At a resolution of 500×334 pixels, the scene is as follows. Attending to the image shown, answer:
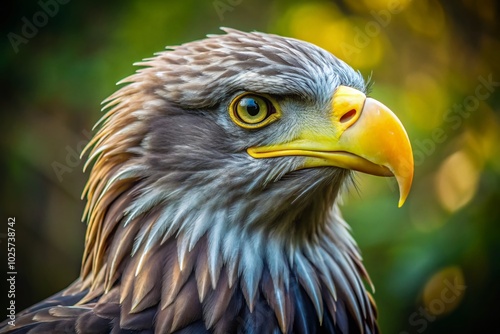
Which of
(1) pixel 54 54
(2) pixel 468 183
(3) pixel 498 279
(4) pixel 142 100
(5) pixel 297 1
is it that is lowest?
(3) pixel 498 279

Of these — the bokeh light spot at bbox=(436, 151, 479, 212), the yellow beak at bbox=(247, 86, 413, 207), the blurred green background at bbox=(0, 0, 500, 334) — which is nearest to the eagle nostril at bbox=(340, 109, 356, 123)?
the yellow beak at bbox=(247, 86, 413, 207)

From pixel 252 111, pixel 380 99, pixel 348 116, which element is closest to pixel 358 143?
pixel 348 116

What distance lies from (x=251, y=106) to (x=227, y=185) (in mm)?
249

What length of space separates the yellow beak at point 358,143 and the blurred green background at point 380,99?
5.04ft

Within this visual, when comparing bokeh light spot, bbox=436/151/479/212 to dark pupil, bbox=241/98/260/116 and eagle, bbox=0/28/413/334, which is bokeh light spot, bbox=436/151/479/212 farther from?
dark pupil, bbox=241/98/260/116

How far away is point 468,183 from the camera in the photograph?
10.9 feet

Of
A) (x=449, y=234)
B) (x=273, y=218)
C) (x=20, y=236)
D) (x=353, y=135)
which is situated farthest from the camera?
(x=20, y=236)

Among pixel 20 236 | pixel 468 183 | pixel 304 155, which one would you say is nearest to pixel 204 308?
pixel 304 155

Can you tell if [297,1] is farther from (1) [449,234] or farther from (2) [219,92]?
(2) [219,92]

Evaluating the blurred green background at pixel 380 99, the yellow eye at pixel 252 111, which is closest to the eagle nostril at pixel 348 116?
the yellow eye at pixel 252 111

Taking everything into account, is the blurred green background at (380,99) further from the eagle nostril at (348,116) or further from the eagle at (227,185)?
the eagle nostril at (348,116)

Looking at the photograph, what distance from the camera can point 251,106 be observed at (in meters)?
1.84

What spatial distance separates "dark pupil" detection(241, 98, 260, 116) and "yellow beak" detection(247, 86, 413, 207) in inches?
4.5

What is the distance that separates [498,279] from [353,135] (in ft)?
6.25
